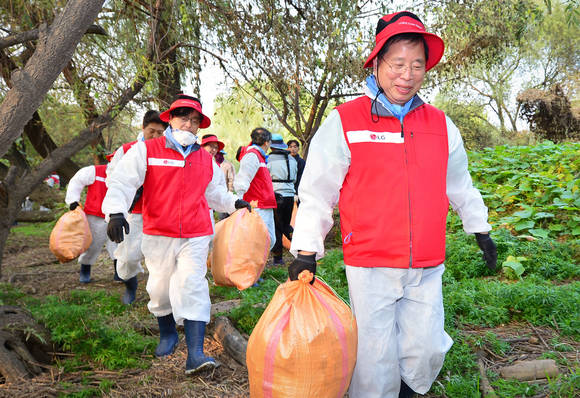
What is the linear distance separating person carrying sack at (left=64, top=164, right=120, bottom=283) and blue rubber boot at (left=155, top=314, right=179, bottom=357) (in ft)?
8.78

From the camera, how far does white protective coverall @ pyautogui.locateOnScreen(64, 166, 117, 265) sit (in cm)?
605

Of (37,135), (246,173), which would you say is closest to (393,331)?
(246,173)

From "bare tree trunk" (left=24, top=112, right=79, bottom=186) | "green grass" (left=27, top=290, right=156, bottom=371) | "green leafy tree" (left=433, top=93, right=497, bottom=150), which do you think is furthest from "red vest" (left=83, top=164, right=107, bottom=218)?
"green leafy tree" (left=433, top=93, right=497, bottom=150)

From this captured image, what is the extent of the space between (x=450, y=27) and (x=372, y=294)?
5.90 metres

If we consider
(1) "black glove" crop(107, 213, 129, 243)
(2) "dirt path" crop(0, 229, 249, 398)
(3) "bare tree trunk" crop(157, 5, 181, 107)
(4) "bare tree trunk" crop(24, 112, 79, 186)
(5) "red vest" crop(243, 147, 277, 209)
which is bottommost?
(2) "dirt path" crop(0, 229, 249, 398)

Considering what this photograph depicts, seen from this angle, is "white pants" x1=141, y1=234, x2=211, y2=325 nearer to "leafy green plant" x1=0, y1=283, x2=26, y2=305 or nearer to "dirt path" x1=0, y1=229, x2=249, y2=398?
"dirt path" x1=0, y1=229, x2=249, y2=398

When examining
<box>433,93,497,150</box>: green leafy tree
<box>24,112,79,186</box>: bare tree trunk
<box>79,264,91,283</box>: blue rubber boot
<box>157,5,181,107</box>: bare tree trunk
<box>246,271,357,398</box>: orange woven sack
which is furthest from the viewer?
<box>433,93,497,150</box>: green leafy tree

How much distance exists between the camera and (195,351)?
329 cm

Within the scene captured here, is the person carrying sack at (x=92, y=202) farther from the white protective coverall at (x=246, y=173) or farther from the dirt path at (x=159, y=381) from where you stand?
the dirt path at (x=159, y=381)

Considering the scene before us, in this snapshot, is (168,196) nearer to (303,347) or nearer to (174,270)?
(174,270)

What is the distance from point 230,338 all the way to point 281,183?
155 inches

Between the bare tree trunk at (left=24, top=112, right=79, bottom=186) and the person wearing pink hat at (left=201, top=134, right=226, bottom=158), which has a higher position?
the bare tree trunk at (left=24, top=112, right=79, bottom=186)

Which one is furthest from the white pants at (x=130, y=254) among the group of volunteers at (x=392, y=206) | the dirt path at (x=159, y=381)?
the group of volunteers at (x=392, y=206)

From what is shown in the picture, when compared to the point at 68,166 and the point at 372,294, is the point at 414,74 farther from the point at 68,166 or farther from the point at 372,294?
the point at 68,166
